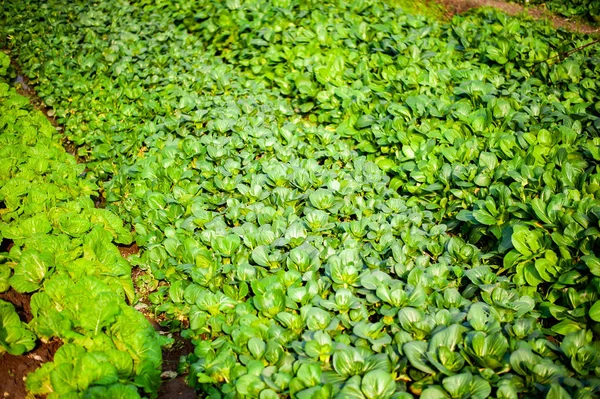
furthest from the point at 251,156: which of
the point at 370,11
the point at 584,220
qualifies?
the point at 370,11

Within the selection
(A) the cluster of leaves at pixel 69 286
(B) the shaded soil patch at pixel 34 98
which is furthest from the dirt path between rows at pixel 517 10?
(A) the cluster of leaves at pixel 69 286

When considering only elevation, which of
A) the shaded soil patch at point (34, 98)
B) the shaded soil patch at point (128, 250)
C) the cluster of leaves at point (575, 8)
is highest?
the cluster of leaves at point (575, 8)

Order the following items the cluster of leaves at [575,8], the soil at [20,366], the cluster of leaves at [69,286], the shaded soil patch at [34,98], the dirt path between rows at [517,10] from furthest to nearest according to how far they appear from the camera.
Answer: the cluster of leaves at [575,8], the dirt path between rows at [517,10], the shaded soil patch at [34,98], the soil at [20,366], the cluster of leaves at [69,286]

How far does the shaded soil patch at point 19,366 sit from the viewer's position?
239 cm

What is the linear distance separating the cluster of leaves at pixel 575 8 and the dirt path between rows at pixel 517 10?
0.19m

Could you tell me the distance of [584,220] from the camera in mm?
2900

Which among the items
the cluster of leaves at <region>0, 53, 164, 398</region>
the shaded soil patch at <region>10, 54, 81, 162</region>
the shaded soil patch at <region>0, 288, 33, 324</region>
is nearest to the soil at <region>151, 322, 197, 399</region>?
the cluster of leaves at <region>0, 53, 164, 398</region>

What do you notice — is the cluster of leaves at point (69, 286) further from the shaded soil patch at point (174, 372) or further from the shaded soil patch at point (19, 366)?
the shaded soil patch at point (174, 372)

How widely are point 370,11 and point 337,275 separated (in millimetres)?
5392

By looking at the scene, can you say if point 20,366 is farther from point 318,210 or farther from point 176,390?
point 318,210

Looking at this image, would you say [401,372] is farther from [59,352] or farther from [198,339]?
[59,352]

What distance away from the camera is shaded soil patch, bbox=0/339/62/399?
239cm

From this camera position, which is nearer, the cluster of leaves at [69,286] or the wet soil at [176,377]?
the cluster of leaves at [69,286]

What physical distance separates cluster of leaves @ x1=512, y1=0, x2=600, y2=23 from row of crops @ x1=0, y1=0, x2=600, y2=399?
464 centimetres
